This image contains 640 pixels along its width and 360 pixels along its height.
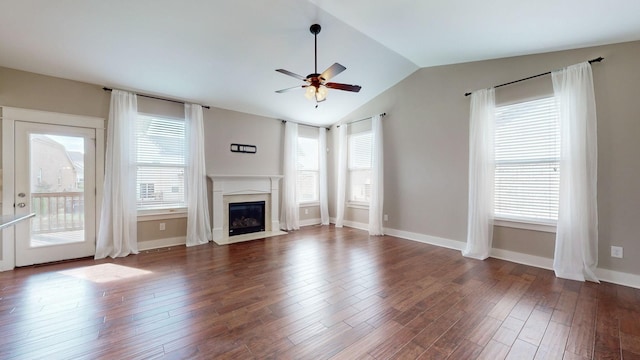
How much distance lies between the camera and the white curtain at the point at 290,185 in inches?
229

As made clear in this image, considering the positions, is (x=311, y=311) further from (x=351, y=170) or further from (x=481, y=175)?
(x=351, y=170)

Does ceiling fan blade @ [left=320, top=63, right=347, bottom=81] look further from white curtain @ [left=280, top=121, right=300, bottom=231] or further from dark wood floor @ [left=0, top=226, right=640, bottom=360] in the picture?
white curtain @ [left=280, top=121, right=300, bottom=231]

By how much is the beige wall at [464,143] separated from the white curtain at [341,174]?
493mm

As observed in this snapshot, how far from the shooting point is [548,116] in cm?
333

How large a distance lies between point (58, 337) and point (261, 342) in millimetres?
1601

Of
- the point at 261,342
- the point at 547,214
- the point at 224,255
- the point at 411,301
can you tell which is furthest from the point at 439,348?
the point at 224,255

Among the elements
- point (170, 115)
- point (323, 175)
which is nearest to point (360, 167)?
point (323, 175)

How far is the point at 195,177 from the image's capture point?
454 cm

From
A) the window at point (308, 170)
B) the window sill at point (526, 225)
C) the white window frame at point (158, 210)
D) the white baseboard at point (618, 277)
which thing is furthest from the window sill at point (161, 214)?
the white baseboard at point (618, 277)

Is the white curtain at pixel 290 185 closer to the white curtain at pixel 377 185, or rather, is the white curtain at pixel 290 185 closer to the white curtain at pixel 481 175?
the white curtain at pixel 377 185

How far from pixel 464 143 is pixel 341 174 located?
2787 mm

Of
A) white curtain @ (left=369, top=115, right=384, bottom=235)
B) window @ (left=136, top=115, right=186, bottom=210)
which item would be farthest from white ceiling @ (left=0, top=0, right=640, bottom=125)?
white curtain @ (left=369, top=115, right=384, bottom=235)

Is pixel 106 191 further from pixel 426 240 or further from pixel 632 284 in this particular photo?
pixel 632 284

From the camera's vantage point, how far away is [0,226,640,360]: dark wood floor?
179 cm
